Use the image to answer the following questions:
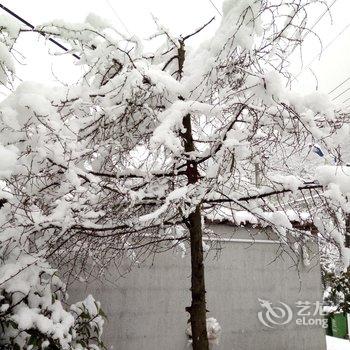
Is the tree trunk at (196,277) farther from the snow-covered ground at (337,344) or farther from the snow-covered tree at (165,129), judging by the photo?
the snow-covered ground at (337,344)

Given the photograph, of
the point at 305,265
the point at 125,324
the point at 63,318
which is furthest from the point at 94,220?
the point at 305,265

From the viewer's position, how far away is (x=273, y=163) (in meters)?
3.71

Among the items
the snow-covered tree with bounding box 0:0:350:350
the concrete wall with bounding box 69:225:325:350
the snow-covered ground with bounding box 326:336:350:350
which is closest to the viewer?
the snow-covered tree with bounding box 0:0:350:350

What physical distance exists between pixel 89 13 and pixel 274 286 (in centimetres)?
648

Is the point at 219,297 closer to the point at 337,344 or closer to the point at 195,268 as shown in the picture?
the point at 195,268

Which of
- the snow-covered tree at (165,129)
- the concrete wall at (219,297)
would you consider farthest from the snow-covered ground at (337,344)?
the snow-covered tree at (165,129)

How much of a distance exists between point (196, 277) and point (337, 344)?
33.0 feet

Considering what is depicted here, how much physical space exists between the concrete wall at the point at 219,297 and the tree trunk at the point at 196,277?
240 cm

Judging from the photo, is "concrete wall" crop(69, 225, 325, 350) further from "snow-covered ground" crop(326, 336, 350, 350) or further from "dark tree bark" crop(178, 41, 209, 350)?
"snow-covered ground" crop(326, 336, 350, 350)

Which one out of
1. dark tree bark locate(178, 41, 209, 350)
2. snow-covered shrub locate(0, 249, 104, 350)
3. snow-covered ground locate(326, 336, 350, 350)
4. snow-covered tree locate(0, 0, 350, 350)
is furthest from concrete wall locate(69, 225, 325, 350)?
snow-covered ground locate(326, 336, 350, 350)
